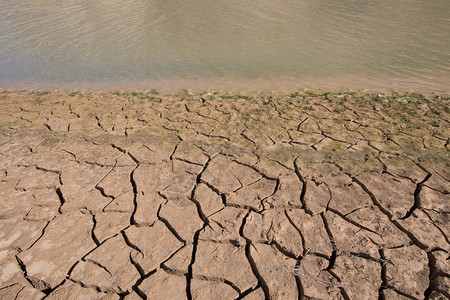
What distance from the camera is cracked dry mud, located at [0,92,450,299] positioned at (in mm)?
2119

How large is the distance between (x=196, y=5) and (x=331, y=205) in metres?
11.6

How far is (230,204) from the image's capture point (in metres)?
2.77

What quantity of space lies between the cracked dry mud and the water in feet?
6.17

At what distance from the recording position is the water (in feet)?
20.2

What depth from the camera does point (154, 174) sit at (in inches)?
126

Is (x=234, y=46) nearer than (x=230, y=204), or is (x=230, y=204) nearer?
(x=230, y=204)

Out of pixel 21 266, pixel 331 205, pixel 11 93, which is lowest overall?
pixel 11 93

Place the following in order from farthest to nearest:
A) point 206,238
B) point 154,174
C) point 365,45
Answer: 1. point 365,45
2. point 154,174
3. point 206,238

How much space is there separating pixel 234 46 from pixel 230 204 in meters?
6.02

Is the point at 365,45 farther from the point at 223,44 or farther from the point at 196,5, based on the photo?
the point at 196,5

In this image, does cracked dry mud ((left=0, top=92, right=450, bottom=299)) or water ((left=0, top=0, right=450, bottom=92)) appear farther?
water ((left=0, top=0, right=450, bottom=92))

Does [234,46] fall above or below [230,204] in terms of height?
below

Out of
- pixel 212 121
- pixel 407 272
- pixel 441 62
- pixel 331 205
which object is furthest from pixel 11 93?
pixel 441 62

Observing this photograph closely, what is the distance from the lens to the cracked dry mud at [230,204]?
6.95 ft
